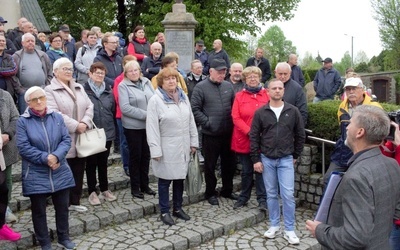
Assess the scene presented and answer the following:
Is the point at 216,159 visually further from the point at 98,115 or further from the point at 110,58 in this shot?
the point at 110,58

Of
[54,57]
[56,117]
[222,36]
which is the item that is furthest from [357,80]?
[222,36]

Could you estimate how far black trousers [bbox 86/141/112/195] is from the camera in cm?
614

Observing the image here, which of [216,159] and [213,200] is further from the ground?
[216,159]

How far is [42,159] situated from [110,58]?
3.41m

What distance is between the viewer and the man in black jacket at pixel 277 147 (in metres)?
5.61

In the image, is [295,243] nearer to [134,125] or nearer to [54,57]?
[134,125]

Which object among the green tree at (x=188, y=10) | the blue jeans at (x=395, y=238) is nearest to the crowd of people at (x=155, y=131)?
the blue jeans at (x=395, y=238)

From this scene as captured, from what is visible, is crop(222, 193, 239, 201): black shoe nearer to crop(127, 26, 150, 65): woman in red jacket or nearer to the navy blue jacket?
the navy blue jacket

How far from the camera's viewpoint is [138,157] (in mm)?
6352

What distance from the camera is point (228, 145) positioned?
Answer: 6625 mm

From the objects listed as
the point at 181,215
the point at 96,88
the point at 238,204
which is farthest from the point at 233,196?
the point at 96,88

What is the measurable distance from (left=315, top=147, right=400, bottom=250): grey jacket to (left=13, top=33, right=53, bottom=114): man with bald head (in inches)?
213

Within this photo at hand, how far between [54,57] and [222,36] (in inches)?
489

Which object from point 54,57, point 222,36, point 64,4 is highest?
point 64,4
